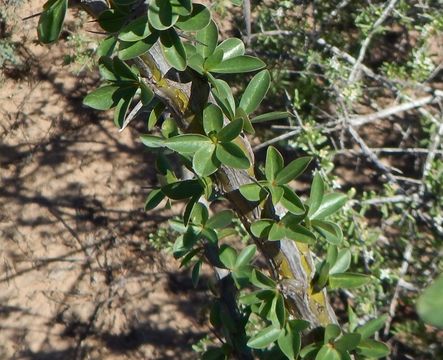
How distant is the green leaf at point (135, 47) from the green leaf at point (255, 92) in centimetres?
26

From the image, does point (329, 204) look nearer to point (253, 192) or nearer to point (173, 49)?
point (253, 192)

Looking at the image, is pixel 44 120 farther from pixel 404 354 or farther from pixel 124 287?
pixel 404 354

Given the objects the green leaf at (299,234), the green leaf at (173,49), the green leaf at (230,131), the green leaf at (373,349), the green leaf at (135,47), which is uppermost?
the green leaf at (135,47)

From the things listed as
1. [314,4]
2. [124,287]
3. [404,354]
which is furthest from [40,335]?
[314,4]

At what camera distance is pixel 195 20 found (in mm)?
1019

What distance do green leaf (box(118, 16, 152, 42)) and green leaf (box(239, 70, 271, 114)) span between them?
28cm

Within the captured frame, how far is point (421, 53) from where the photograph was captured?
9.12 feet

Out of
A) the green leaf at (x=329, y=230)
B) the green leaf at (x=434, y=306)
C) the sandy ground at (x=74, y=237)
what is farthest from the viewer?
the sandy ground at (x=74, y=237)

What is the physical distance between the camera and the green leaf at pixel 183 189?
47.5 inches

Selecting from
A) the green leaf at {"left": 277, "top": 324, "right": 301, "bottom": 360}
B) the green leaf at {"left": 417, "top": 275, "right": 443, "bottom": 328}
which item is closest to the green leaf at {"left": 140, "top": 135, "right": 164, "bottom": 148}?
the green leaf at {"left": 277, "top": 324, "right": 301, "bottom": 360}

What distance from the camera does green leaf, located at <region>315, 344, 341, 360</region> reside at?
125 centimetres

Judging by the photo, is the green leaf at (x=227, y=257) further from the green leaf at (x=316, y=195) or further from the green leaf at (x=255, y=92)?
the green leaf at (x=255, y=92)

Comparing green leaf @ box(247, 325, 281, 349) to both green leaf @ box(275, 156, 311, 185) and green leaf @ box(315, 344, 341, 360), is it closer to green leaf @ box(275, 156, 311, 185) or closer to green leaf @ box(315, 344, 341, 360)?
green leaf @ box(315, 344, 341, 360)

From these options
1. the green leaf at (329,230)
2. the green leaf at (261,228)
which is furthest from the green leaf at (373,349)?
the green leaf at (261,228)
